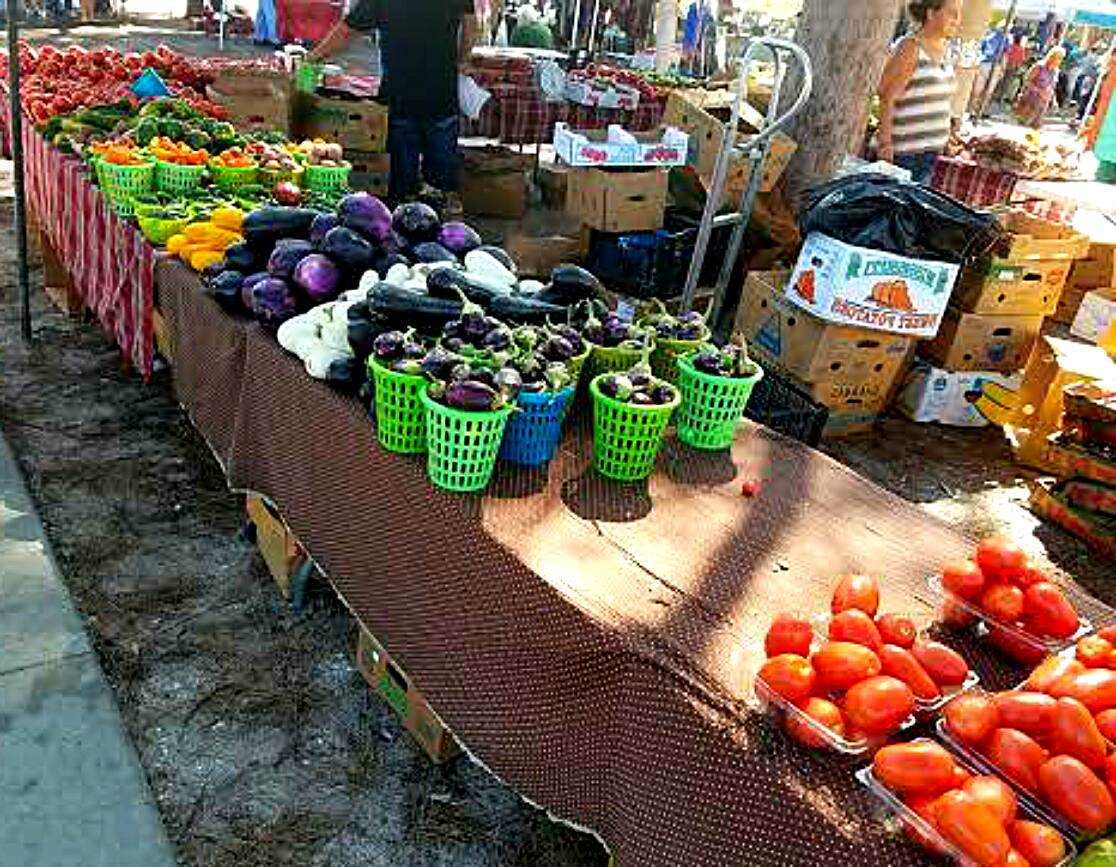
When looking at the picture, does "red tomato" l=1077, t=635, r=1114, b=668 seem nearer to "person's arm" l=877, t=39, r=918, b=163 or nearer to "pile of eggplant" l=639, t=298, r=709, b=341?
"pile of eggplant" l=639, t=298, r=709, b=341

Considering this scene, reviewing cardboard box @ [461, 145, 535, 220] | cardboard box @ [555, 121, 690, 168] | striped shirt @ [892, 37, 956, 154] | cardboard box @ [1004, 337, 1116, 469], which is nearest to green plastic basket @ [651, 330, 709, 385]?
cardboard box @ [1004, 337, 1116, 469]

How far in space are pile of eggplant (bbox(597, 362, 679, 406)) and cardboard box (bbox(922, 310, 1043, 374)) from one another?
3.63m

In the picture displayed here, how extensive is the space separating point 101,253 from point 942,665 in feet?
13.4

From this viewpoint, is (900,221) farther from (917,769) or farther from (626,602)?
(917,769)

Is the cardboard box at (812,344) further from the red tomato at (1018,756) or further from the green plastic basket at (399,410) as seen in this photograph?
the red tomato at (1018,756)

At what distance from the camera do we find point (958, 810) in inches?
52.1

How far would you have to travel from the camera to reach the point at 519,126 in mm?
9797

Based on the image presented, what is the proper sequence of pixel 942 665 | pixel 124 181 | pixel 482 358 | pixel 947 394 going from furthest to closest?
pixel 947 394 < pixel 124 181 < pixel 482 358 < pixel 942 665

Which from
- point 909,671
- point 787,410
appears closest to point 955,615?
point 909,671

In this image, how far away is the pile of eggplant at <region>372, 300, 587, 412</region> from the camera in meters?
2.12

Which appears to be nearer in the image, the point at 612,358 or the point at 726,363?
the point at 726,363

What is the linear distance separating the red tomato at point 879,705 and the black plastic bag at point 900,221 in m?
3.67

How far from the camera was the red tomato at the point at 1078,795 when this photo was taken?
134 centimetres

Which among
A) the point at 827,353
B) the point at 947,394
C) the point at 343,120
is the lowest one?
the point at 947,394
